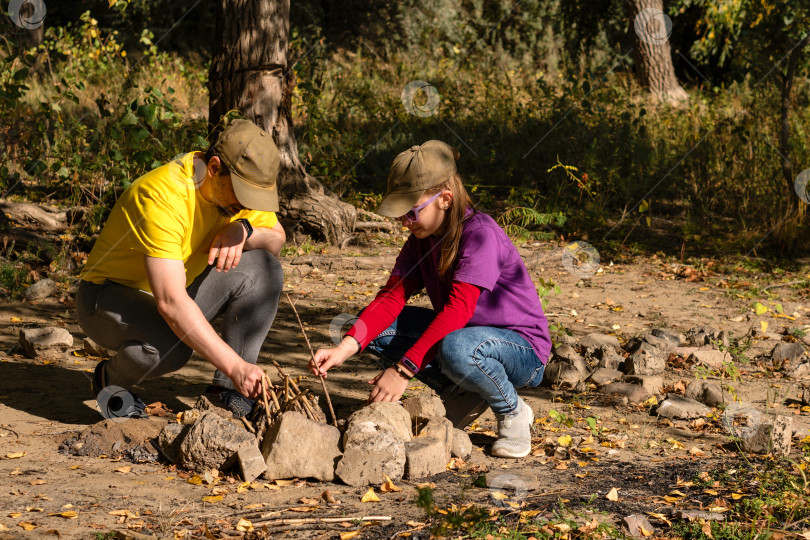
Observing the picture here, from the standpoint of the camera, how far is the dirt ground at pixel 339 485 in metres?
2.59

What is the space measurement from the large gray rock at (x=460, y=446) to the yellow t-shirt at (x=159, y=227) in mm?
1230

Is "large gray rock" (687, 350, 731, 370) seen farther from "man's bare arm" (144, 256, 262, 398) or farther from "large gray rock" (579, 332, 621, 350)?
"man's bare arm" (144, 256, 262, 398)

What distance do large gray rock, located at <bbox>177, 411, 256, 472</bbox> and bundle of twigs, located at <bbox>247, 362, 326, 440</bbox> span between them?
0.36ft

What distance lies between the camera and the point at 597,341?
4680 millimetres

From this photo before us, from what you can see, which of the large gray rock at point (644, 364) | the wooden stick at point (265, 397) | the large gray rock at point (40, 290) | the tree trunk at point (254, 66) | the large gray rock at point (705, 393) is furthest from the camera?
the tree trunk at point (254, 66)

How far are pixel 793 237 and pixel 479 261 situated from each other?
4.97 meters

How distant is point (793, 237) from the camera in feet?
23.2

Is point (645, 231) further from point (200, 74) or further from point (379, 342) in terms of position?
point (200, 74)

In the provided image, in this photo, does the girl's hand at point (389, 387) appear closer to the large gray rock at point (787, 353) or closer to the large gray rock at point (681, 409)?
the large gray rock at point (681, 409)

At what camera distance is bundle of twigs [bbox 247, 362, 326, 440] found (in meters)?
3.03

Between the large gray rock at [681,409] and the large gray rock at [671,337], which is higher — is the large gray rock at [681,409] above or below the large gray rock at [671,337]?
below

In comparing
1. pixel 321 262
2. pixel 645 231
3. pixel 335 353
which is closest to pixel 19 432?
pixel 335 353

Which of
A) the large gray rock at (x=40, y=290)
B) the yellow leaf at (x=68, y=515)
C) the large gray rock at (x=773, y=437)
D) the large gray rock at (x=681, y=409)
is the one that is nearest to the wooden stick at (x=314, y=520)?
the yellow leaf at (x=68, y=515)

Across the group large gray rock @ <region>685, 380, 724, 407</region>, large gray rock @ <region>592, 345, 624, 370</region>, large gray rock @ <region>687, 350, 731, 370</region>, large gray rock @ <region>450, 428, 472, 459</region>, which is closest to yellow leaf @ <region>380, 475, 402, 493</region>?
large gray rock @ <region>450, 428, 472, 459</region>
